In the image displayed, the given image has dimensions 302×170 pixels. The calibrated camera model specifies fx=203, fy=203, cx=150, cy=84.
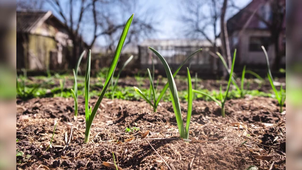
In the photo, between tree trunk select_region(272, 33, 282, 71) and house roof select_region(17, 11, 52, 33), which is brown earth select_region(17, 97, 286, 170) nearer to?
tree trunk select_region(272, 33, 282, 71)

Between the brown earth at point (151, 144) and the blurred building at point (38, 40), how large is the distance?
42.0 feet

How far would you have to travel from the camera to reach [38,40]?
46.4 feet

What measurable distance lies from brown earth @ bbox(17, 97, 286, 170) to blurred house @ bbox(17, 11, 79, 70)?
12.6 metres

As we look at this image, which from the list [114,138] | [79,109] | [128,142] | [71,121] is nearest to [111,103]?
[79,109]

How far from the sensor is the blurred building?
1282 cm

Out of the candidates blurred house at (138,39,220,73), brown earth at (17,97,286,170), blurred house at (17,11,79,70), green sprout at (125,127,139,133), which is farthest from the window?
green sprout at (125,127,139,133)

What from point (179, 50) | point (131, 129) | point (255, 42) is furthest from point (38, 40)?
→ point (255, 42)

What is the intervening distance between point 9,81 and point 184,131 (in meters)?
0.88

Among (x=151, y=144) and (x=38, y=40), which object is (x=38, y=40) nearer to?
(x=38, y=40)

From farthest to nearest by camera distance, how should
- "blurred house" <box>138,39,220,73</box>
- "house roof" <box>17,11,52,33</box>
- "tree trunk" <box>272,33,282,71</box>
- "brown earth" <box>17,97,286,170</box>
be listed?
"blurred house" <box>138,39,220,73</box> < "house roof" <box>17,11,52,33</box> < "tree trunk" <box>272,33,282,71</box> < "brown earth" <box>17,97,286,170</box>

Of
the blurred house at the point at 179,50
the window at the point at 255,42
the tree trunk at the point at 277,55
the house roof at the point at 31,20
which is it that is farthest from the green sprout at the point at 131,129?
the window at the point at 255,42

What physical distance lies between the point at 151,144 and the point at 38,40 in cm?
1565

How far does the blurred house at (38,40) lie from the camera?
42.1 ft

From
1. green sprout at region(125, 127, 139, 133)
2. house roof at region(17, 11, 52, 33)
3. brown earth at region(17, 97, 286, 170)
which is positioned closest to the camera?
brown earth at region(17, 97, 286, 170)
